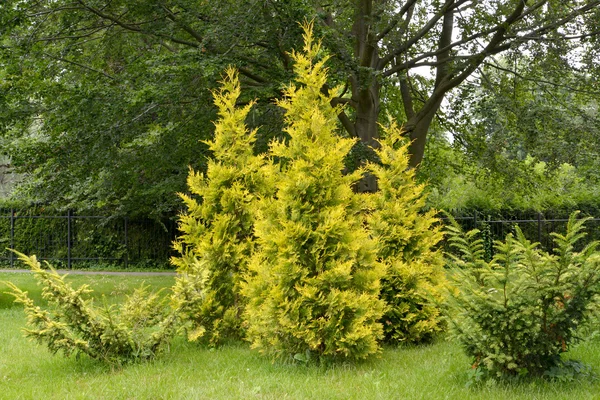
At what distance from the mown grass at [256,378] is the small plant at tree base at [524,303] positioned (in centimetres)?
30

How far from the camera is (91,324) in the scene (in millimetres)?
6344

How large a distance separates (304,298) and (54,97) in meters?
7.68

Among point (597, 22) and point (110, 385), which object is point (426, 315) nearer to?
point (110, 385)

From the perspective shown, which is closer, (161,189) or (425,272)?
(425,272)

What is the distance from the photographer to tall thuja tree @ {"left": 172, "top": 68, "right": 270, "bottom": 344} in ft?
25.7

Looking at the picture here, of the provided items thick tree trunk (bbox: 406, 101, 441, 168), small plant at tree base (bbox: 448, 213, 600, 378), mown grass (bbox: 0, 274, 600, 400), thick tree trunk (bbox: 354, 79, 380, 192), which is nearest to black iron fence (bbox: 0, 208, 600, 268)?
thick tree trunk (bbox: 406, 101, 441, 168)

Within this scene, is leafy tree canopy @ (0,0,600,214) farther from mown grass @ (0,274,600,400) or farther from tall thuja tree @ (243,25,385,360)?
mown grass @ (0,274,600,400)

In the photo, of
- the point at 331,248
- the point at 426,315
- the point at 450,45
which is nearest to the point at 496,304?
the point at 331,248

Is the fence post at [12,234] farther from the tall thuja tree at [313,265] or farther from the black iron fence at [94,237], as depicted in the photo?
the tall thuja tree at [313,265]

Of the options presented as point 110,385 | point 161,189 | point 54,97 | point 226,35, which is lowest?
point 110,385

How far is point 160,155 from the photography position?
38.8 feet

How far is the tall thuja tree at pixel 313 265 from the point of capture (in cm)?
638

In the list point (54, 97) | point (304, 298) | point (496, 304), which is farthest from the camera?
point (54, 97)

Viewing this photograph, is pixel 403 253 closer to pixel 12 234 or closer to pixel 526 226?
pixel 526 226
